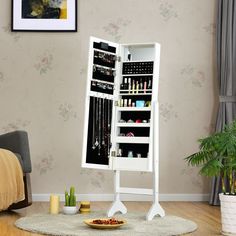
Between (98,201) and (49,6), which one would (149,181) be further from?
(49,6)

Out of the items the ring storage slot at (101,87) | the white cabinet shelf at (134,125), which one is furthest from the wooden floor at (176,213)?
the ring storage slot at (101,87)

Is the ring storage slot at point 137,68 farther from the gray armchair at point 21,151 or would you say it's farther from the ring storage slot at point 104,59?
the gray armchair at point 21,151

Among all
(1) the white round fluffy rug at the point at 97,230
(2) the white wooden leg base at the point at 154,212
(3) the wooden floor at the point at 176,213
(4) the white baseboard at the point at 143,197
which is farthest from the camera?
(4) the white baseboard at the point at 143,197

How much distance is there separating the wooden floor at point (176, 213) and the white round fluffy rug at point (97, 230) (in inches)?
3.4

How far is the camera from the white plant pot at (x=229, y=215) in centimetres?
378

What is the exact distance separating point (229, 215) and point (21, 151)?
2.05m

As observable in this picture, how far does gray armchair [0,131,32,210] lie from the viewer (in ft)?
16.3

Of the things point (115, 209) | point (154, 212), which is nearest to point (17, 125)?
point (115, 209)

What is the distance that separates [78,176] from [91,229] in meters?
2.04

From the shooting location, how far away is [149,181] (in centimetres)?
594

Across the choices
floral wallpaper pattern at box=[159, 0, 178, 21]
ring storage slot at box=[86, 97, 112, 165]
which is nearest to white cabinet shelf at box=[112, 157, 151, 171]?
ring storage slot at box=[86, 97, 112, 165]

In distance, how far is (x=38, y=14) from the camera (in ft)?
19.3

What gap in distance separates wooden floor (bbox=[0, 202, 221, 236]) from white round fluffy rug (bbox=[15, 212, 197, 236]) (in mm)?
85

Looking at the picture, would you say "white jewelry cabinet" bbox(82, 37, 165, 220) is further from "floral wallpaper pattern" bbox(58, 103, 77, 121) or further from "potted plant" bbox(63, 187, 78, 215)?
"floral wallpaper pattern" bbox(58, 103, 77, 121)
